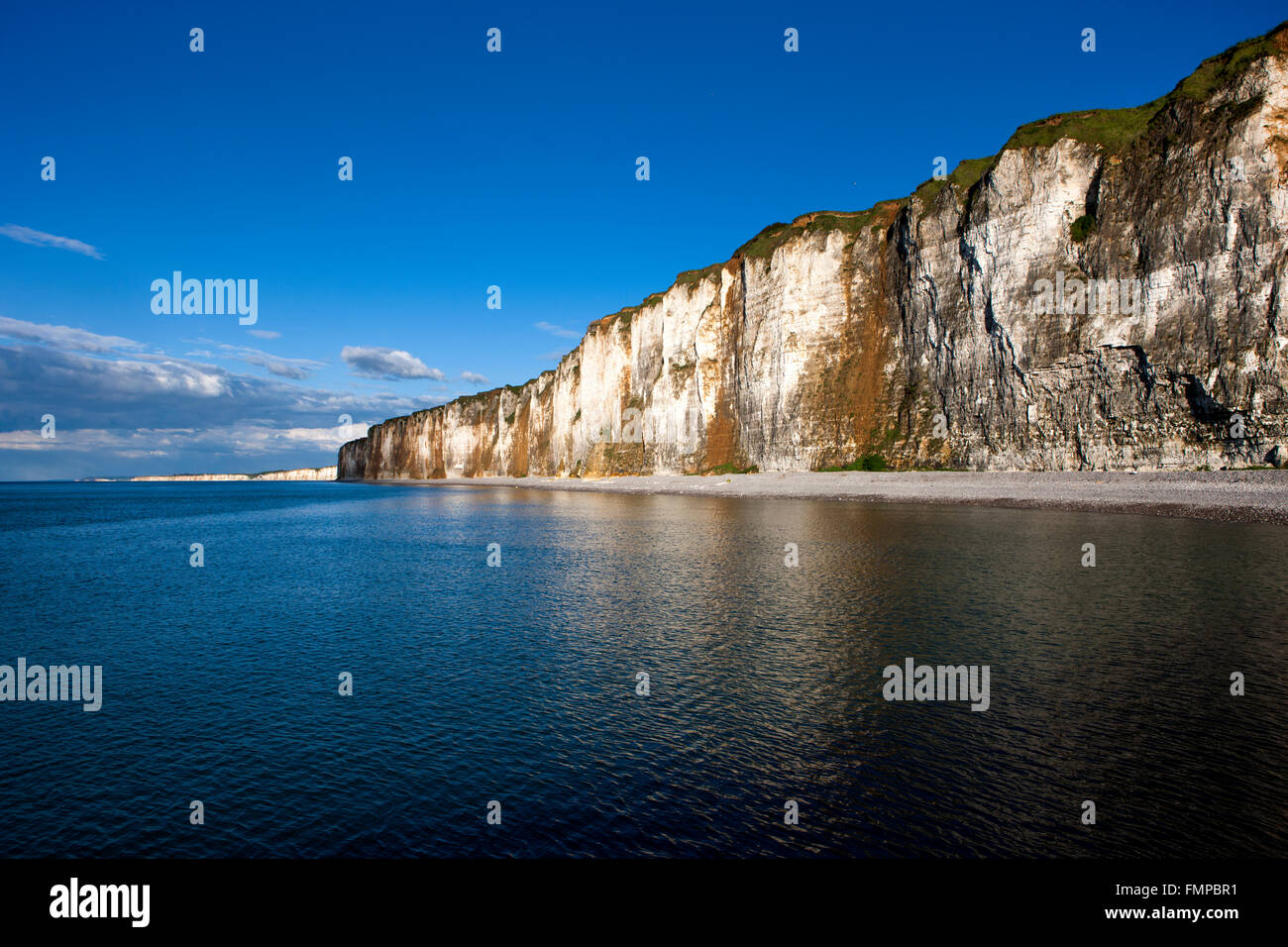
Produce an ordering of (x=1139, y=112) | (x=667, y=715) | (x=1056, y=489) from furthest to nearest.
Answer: (x=1139, y=112) → (x=1056, y=489) → (x=667, y=715)

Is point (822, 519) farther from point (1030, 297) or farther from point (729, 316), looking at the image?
point (729, 316)

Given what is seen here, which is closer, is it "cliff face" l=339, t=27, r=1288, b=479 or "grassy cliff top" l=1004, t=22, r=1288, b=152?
"cliff face" l=339, t=27, r=1288, b=479

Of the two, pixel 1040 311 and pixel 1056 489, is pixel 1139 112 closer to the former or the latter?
pixel 1040 311

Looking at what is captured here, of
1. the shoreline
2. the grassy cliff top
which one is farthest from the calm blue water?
the grassy cliff top

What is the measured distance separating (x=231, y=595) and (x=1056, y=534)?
2919cm

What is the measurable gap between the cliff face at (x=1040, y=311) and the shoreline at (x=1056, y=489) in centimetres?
299

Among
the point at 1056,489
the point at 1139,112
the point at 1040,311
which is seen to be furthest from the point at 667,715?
the point at 1139,112

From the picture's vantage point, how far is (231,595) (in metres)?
19.2

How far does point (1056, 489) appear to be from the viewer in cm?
4097

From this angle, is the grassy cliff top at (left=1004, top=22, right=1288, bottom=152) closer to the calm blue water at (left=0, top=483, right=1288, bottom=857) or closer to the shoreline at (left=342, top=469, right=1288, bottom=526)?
the shoreline at (left=342, top=469, right=1288, bottom=526)

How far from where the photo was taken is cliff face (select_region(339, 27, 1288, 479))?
37594 millimetres

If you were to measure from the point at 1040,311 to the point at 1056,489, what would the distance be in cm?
1449

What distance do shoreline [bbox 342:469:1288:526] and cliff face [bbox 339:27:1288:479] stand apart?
2989mm
